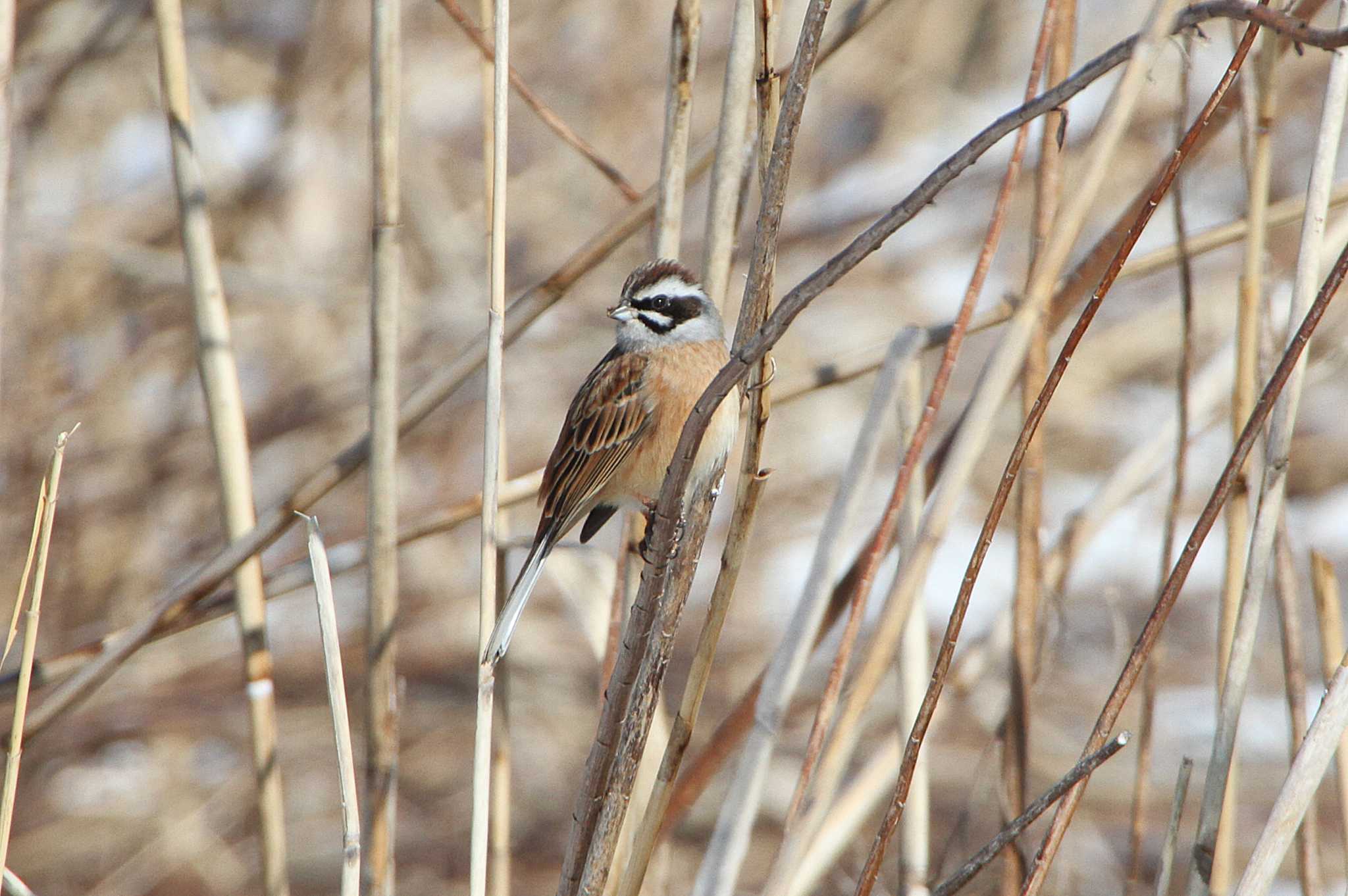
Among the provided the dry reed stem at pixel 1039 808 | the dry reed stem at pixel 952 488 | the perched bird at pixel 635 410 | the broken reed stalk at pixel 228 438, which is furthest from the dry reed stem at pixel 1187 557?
the broken reed stalk at pixel 228 438

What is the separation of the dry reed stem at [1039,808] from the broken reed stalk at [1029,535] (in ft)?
1.84

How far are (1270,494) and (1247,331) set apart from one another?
337 mm

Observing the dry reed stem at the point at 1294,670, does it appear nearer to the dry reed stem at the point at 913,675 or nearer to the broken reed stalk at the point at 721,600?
the dry reed stem at the point at 913,675

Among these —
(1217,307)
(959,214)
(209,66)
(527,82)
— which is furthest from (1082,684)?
(209,66)

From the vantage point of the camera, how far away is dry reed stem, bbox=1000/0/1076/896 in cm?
224

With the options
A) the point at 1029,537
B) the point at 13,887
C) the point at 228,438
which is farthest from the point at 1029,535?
the point at 13,887

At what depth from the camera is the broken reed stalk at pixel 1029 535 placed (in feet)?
7.32

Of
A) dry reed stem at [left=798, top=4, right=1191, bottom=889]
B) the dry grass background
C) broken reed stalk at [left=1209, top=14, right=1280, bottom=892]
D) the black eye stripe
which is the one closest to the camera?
dry reed stem at [left=798, top=4, right=1191, bottom=889]

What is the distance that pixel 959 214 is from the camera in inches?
225

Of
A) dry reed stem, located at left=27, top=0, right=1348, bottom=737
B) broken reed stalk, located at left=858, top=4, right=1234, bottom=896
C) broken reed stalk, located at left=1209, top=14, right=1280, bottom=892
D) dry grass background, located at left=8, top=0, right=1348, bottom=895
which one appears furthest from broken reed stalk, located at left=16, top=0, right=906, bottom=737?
dry grass background, located at left=8, top=0, right=1348, bottom=895

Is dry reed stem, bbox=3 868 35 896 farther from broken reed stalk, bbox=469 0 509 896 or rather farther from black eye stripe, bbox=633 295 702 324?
black eye stripe, bbox=633 295 702 324

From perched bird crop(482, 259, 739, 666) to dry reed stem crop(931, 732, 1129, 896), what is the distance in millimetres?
1265

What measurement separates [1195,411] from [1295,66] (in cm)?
281

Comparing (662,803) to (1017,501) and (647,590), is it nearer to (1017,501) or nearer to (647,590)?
(647,590)
